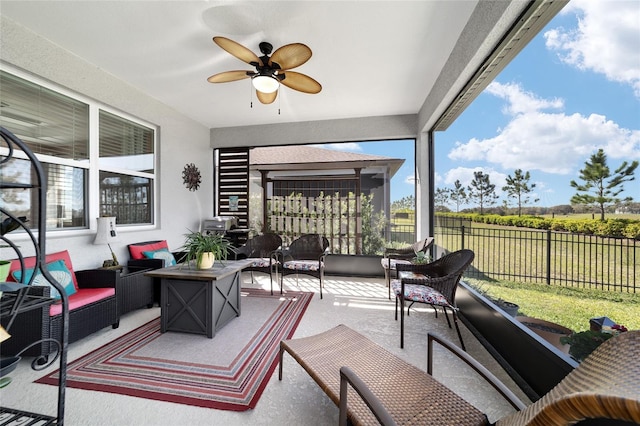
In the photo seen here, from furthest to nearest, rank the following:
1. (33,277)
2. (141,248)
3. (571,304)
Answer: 1. (141,248)
2. (571,304)
3. (33,277)

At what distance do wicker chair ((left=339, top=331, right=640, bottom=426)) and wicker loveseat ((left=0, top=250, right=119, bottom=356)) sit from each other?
228cm

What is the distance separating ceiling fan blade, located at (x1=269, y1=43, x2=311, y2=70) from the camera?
7.13ft

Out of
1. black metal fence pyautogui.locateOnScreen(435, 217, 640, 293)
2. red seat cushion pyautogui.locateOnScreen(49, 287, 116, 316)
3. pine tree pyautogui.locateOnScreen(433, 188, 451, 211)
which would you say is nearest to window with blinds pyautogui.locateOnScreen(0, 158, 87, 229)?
red seat cushion pyautogui.locateOnScreen(49, 287, 116, 316)

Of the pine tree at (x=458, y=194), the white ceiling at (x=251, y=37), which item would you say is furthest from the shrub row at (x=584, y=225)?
the white ceiling at (x=251, y=37)

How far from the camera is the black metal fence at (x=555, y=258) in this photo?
1275 mm

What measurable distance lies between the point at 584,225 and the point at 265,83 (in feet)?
8.87

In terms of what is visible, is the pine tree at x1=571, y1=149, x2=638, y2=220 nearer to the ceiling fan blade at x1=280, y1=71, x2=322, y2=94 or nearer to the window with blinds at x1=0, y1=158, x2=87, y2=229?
the ceiling fan blade at x1=280, y1=71, x2=322, y2=94

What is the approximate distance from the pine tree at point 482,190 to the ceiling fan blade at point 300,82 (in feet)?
6.23

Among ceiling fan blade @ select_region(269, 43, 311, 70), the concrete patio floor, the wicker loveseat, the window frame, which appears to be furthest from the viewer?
the window frame

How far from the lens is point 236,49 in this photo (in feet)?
7.33

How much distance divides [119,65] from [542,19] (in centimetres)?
421

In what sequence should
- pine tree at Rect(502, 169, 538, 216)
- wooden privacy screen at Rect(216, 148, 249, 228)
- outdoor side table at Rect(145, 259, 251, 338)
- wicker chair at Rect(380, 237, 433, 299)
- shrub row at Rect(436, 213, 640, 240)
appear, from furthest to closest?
wooden privacy screen at Rect(216, 148, 249, 228) < wicker chair at Rect(380, 237, 433, 299) < outdoor side table at Rect(145, 259, 251, 338) < pine tree at Rect(502, 169, 538, 216) < shrub row at Rect(436, 213, 640, 240)

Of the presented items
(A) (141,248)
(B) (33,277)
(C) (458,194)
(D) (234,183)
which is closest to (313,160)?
(D) (234,183)

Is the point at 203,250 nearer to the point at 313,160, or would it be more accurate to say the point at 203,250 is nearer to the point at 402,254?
the point at 402,254
